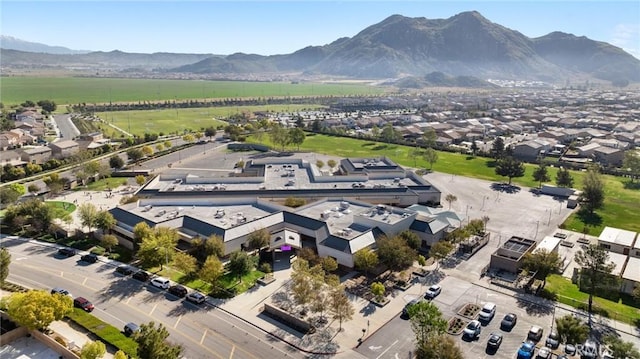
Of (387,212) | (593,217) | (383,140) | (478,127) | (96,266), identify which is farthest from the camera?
(478,127)

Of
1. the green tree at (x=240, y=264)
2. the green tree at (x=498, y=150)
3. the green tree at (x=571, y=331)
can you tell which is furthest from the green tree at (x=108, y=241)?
the green tree at (x=498, y=150)

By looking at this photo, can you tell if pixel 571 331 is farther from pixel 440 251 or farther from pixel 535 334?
pixel 440 251

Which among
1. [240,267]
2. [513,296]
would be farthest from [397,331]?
[240,267]

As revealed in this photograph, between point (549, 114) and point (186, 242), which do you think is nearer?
point (186, 242)

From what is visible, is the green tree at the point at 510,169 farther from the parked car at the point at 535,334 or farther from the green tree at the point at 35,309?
the green tree at the point at 35,309

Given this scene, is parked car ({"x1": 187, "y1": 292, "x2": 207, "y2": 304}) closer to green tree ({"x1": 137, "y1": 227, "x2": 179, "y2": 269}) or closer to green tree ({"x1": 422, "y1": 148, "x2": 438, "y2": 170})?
green tree ({"x1": 137, "y1": 227, "x2": 179, "y2": 269})

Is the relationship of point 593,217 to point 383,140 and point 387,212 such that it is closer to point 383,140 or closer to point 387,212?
point 387,212

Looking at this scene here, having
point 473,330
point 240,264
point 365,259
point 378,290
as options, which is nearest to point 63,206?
point 240,264
